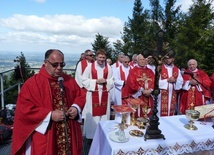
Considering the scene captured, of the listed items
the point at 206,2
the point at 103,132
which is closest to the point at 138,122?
the point at 103,132

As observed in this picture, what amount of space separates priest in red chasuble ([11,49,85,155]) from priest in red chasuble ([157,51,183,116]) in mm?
2712

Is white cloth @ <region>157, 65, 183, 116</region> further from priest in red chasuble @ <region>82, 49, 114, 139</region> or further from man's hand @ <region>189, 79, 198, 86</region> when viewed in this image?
priest in red chasuble @ <region>82, 49, 114, 139</region>

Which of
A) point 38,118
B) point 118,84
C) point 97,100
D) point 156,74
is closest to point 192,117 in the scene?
point 156,74

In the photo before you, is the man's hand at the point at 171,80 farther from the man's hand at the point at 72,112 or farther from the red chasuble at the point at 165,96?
the man's hand at the point at 72,112

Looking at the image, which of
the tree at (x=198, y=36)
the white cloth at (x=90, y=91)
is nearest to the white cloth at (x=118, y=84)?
the white cloth at (x=90, y=91)

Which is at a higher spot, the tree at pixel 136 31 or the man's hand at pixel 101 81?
the tree at pixel 136 31

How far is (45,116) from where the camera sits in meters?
2.60

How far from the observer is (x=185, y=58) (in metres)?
18.6

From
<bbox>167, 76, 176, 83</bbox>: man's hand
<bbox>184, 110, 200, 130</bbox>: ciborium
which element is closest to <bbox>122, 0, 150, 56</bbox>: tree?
<bbox>167, 76, 176, 83</bbox>: man's hand

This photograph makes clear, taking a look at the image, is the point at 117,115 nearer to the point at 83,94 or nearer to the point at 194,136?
the point at 83,94

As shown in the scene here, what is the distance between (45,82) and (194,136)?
2075 mm

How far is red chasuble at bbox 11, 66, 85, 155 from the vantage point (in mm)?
2604

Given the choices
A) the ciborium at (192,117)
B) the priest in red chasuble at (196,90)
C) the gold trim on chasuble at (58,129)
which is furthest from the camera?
the priest in red chasuble at (196,90)

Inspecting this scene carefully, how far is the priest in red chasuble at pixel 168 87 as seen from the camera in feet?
16.4
